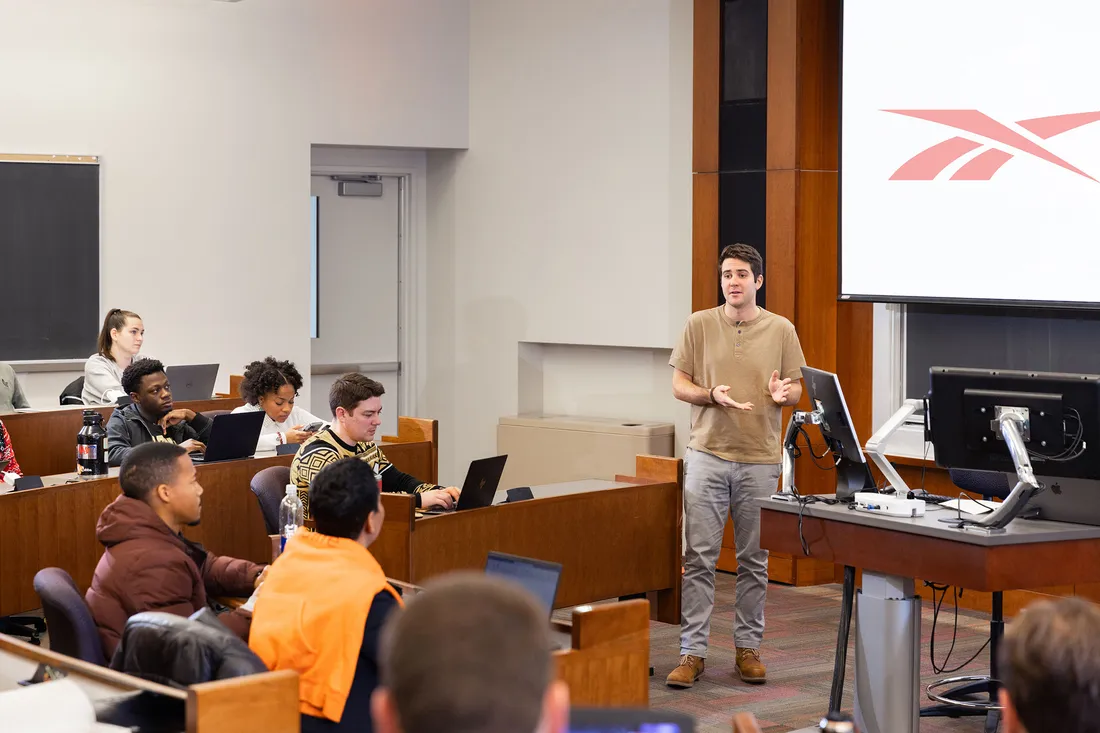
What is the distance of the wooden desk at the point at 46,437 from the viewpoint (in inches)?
255

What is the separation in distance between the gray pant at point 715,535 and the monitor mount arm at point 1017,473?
1.36 m

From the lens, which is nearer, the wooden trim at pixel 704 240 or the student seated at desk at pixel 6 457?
the student seated at desk at pixel 6 457

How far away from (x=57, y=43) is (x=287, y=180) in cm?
164

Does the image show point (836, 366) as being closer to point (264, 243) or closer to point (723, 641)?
point (723, 641)

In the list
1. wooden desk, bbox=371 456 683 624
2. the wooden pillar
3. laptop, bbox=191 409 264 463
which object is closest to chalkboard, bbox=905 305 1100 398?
the wooden pillar

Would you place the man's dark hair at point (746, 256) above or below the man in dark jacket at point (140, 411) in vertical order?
above

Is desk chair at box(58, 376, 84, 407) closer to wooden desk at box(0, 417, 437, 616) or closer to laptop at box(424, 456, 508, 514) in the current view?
wooden desk at box(0, 417, 437, 616)

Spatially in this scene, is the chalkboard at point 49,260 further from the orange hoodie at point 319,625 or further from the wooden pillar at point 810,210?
the orange hoodie at point 319,625

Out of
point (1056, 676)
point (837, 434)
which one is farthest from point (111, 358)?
point (1056, 676)

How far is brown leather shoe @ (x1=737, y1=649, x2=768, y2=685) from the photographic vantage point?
5.30m

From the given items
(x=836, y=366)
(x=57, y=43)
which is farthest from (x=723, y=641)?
(x=57, y=43)

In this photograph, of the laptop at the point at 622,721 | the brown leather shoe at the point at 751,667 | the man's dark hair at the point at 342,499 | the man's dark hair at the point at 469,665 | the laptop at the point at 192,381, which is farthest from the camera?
the laptop at the point at 192,381

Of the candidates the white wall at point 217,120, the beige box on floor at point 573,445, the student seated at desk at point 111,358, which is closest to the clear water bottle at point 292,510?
the student seated at desk at point 111,358

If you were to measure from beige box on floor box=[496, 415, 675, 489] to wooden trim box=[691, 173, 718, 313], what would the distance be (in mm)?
975
